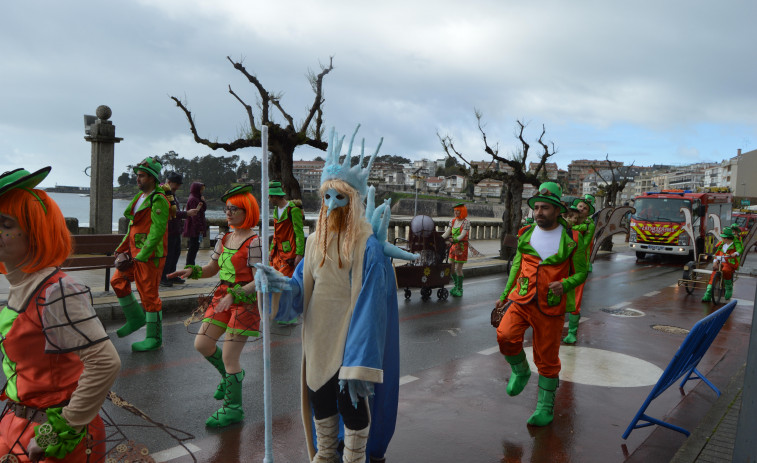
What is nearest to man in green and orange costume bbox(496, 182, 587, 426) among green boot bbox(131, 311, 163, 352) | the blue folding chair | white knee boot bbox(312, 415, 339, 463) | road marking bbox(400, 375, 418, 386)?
the blue folding chair

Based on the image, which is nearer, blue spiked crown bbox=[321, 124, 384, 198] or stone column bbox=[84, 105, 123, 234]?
blue spiked crown bbox=[321, 124, 384, 198]

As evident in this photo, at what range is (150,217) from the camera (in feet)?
20.5

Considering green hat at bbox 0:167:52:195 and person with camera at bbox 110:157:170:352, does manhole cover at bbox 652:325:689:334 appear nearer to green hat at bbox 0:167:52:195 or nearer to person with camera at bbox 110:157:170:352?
person with camera at bbox 110:157:170:352

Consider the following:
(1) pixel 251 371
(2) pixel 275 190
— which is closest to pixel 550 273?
(1) pixel 251 371

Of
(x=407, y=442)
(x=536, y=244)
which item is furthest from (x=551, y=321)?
(x=407, y=442)

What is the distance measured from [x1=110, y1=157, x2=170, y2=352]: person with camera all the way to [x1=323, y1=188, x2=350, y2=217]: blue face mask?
3.74m

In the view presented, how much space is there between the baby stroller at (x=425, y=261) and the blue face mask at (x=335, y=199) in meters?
7.02

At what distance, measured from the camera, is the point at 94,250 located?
8.89 meters

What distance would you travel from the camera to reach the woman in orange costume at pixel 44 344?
2.01m

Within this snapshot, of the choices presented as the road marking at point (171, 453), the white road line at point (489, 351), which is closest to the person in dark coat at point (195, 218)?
the white road line at point (489, 351)

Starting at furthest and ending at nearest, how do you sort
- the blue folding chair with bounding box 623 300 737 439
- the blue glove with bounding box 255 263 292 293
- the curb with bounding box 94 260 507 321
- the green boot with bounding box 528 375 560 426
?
the curb with bounding box 94 260 507 321
the green boot with bounding box 528 375 560 426
the blue folding chair with bounding box 623 300 737 439
the blue glove with bounding box 255 263 292 293

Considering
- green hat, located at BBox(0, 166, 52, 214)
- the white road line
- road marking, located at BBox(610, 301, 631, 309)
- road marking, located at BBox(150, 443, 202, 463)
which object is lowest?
road marking, located at BBox(610, 301, 631, 309)

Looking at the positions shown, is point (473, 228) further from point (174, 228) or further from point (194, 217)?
point (174, 228)

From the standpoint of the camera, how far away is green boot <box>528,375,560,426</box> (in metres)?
4.75
